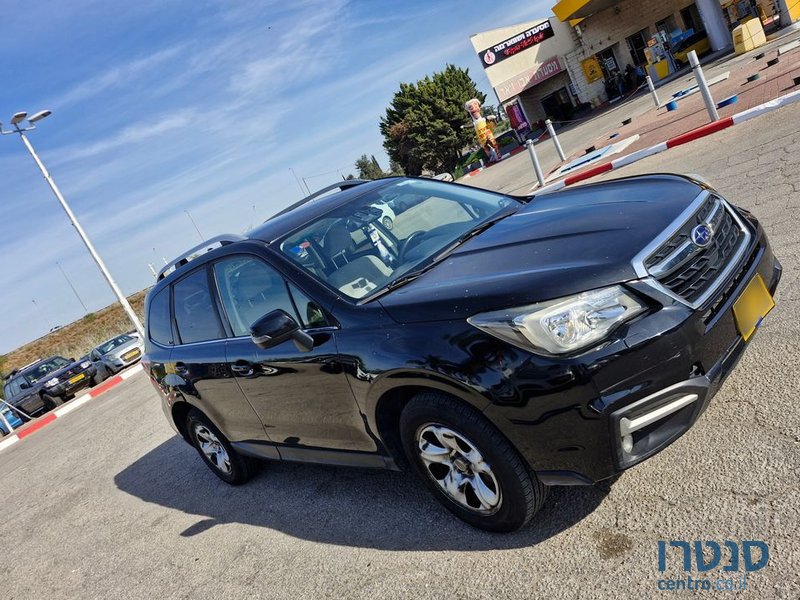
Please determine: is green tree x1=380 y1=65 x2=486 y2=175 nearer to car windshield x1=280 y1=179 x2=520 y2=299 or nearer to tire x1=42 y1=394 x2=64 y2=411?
tire x1=42 y1=394 x2=64 y2=411

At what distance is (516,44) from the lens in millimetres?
39875

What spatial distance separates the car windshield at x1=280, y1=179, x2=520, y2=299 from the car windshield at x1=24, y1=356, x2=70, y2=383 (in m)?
21.4

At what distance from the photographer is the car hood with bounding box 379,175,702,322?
265 centimetres

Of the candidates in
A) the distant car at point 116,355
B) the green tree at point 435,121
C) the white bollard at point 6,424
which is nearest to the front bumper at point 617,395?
the white bollard at point 6,424

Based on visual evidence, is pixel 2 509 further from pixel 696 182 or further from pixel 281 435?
pixel 696 182

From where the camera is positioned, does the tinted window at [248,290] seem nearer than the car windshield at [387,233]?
No

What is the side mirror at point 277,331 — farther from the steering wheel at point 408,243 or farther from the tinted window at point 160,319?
the tinted window at point 160,319

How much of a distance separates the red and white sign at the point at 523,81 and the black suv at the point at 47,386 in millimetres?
29392

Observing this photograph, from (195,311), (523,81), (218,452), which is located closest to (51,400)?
(218,452)

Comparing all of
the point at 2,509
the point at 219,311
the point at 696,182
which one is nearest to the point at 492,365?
the point at 696,182

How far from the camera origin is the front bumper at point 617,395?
2.48 meters

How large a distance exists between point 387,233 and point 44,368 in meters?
22.9

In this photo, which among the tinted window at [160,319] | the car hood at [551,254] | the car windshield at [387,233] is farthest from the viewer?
the tinted window at [160,319]

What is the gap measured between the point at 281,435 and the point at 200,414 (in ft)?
4.30
